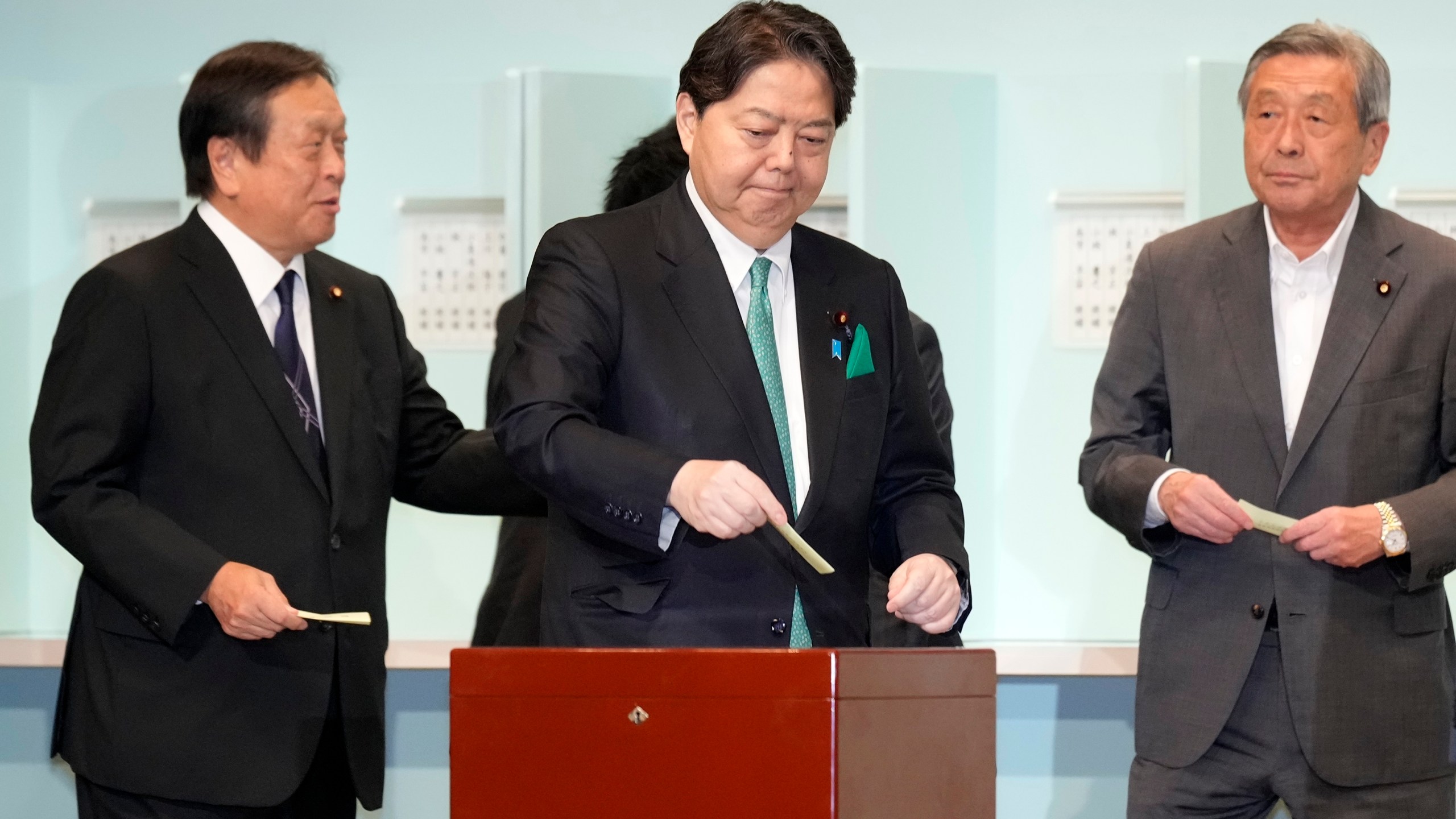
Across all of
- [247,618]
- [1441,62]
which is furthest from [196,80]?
[1441,62]

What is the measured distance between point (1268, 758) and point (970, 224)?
65.4 inches

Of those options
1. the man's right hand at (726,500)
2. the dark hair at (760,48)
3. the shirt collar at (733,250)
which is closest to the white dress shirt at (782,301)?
the shirt collar at (733,250)

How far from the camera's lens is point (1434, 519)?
253 centimetres

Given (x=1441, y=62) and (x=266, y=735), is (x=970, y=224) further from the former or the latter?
(x=266, y=735)

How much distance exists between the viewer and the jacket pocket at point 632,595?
1.99 m

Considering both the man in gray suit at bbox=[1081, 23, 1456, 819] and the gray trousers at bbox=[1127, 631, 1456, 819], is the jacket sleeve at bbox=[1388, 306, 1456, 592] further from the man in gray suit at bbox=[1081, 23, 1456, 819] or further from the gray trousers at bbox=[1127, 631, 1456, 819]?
the gray trousers at bbox=[1127, 631, 1456, 819]

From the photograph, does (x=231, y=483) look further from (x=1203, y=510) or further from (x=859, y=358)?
(x=1203, y=510)

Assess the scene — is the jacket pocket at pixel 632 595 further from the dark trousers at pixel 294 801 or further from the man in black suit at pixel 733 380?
the dark trousers at pixel 294 801

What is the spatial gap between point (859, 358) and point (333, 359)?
38.5 inches

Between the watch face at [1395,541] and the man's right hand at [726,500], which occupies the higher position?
the man's right hand at [726,500]

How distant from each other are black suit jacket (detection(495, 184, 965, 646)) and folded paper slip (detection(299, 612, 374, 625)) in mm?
404

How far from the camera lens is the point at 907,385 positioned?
2.25 metres

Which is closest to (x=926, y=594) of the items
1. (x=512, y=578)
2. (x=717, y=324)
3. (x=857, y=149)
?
(x=717, y=324)

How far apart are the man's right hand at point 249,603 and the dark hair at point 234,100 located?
0.74 meters
